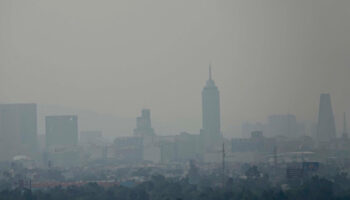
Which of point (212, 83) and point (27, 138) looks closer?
point (27, 138)

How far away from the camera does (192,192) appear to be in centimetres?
4916

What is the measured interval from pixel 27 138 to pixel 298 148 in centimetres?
3721

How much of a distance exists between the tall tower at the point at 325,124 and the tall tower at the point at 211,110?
60.9 ft

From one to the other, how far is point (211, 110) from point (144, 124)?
11.0 m

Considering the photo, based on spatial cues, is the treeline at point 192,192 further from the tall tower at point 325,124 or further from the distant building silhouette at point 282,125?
the distant building silhouette at point 282,125

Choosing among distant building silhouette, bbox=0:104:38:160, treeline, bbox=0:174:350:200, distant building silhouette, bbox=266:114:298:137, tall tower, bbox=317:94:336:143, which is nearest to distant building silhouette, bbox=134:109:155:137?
distant building silhouette, bbox=266:114:298:137

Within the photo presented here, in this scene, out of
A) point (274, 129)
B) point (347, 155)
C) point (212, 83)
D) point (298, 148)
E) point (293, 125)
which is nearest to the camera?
point (347, 155)

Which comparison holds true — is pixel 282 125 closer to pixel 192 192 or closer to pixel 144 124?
pixel 144 124

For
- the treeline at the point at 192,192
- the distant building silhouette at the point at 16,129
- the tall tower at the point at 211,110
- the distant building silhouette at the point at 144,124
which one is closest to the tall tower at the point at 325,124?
the tall tower at the point at 211,110

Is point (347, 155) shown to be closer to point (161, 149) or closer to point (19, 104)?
point (161, 149)

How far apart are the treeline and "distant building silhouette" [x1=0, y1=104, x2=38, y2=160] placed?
6827 centimetres

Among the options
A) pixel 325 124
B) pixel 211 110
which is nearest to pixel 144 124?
pixel 211 110

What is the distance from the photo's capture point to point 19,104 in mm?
124250

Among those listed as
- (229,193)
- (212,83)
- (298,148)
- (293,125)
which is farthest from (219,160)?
(229,193)
